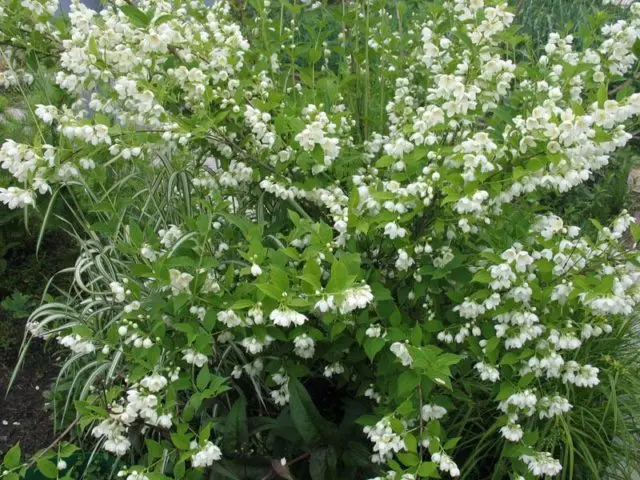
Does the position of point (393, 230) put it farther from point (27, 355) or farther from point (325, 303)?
point (27, 355)

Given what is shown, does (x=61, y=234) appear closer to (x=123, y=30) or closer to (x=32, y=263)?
(x=32, y=263)

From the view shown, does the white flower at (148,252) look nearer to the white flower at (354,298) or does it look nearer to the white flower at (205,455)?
the white flower at (205,455)

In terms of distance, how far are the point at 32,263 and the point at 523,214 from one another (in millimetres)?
2305

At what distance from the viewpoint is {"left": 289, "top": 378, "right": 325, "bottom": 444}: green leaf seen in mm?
2018

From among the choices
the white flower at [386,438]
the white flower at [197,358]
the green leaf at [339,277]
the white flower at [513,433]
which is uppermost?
the green leaf at [339,277]

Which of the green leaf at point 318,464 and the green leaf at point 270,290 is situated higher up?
the green leaf at point 270,290

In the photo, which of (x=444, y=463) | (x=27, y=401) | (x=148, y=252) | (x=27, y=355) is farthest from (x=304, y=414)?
(x=27, y=355)

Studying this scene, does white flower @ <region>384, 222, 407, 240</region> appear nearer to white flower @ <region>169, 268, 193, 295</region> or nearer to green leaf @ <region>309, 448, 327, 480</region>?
white flower @ <region>169, 268, 193, 295</region>

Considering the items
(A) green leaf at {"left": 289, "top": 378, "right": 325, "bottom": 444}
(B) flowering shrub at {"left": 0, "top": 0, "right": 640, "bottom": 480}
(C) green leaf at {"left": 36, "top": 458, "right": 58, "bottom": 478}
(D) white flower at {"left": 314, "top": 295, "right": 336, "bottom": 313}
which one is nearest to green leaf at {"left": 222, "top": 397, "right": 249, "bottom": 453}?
(B) flowering shrub at {"left": 0, "top": 0, "right": 640, "bottom": 480}

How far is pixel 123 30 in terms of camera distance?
2.11m

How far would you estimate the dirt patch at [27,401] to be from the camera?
2.73 metres

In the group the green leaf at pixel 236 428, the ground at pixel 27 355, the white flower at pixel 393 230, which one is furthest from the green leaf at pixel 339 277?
the ground at pixel 27 355

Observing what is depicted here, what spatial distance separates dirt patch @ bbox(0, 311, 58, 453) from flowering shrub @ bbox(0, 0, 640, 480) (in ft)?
1.74

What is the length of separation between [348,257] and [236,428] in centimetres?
64
